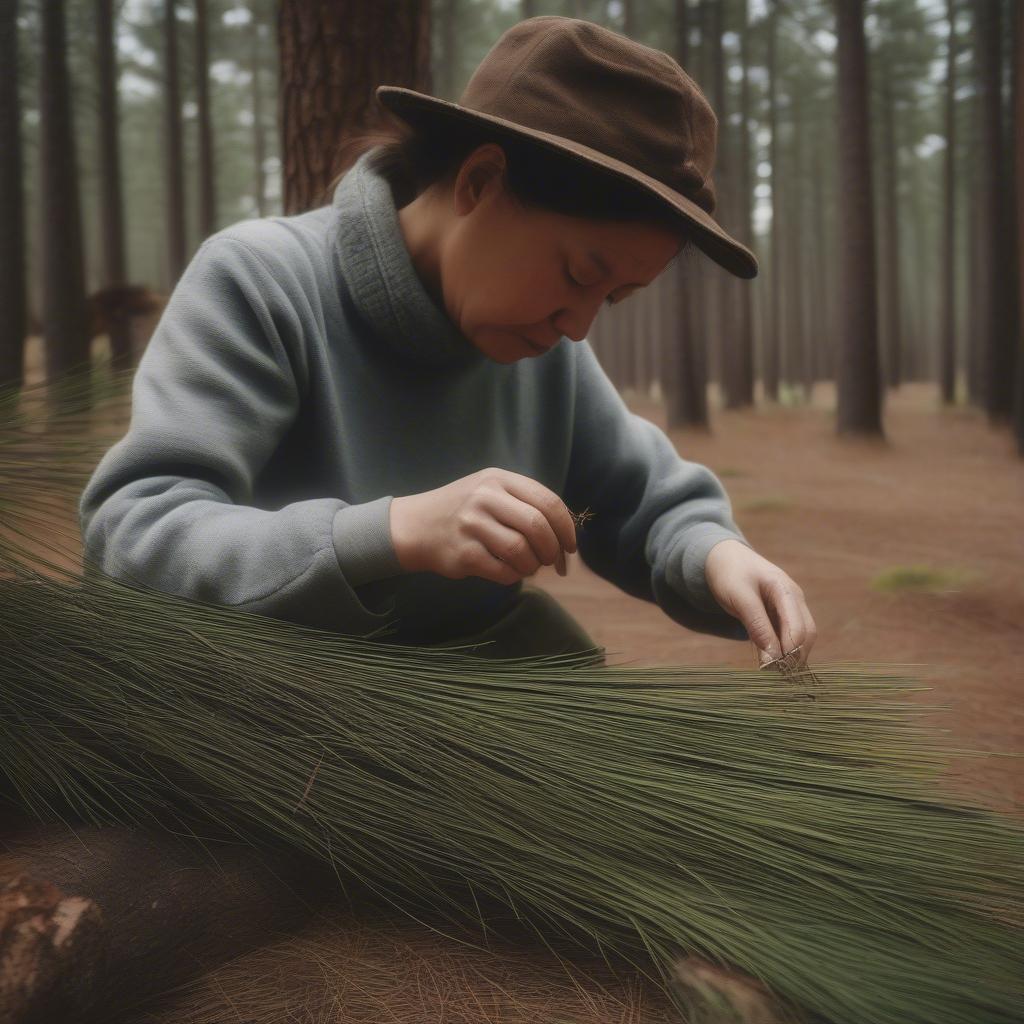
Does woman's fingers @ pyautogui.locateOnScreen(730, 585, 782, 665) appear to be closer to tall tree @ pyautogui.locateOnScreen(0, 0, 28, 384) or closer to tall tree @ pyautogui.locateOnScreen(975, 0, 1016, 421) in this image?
tall tree @ pyautogui.locateOnScreen(0, 0, 28, 384)

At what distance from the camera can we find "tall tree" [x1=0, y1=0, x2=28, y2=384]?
367 centimetres

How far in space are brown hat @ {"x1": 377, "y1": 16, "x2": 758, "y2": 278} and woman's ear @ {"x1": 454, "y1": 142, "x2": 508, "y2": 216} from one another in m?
0.04

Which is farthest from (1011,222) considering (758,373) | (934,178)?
(758,373)

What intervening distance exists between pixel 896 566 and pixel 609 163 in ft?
7.01

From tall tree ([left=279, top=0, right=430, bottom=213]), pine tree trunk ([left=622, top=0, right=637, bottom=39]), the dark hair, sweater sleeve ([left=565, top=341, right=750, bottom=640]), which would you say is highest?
pine tree trunk ([left=622, top=0, right=637, bottom=39])

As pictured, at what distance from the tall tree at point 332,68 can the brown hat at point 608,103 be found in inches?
40.0

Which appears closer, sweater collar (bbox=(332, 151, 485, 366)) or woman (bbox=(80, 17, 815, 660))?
woman (bbox=(80, 17, 815, 660))

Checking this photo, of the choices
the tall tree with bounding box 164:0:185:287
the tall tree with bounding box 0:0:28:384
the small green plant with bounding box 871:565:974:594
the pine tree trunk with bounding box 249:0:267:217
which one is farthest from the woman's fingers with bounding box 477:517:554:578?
the pine tree trunk with bounding box 249:0:267:217

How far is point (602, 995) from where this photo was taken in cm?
79

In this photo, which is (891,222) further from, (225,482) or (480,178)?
(225,482)

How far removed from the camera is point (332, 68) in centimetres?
192

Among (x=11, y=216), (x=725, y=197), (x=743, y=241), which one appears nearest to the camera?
(x=11, y=216)

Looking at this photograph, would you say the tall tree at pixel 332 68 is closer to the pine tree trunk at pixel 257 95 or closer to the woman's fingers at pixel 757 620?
the woman's fingers at pixel 757 620

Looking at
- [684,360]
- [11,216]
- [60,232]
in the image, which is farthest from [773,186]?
[11,216]
